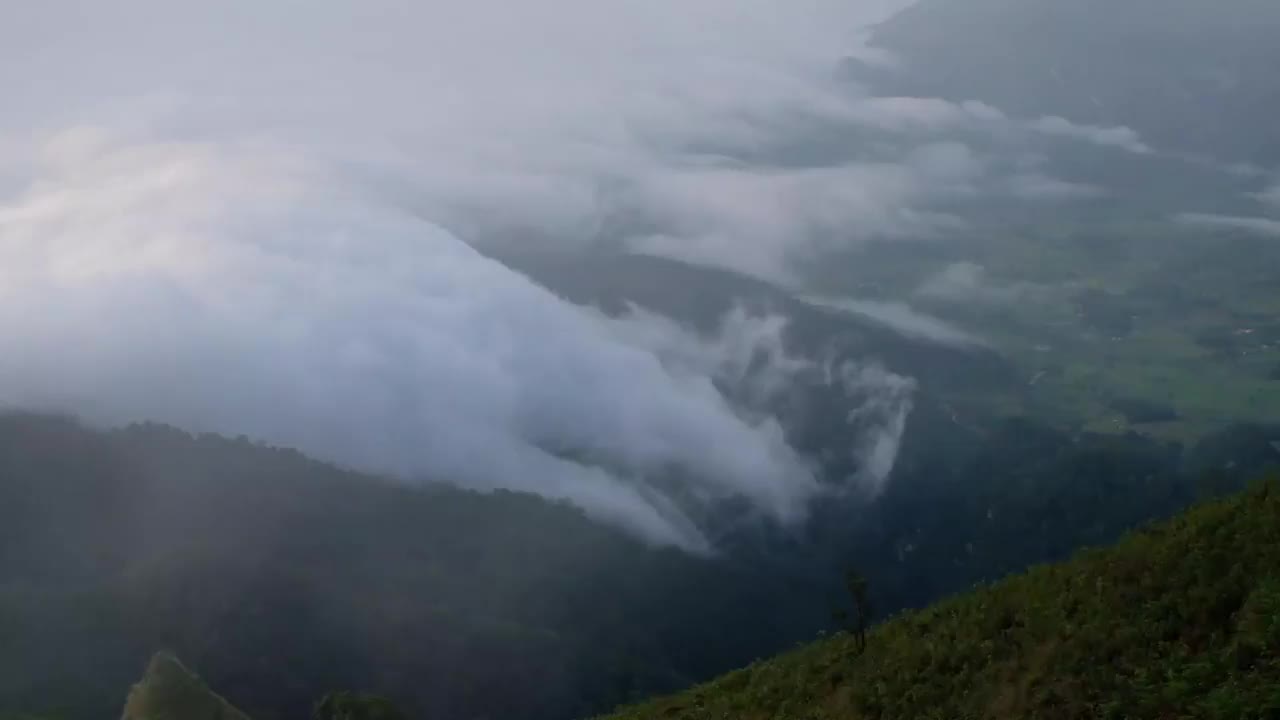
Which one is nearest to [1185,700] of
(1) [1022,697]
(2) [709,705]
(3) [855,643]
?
(1) [1022,697]

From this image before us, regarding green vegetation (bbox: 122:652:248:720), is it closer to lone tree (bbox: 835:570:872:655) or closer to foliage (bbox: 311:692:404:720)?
foliage (bbox: 311:692:404:720)

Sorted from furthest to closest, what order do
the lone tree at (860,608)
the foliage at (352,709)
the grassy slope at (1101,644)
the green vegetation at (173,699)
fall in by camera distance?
the green vegetation at (173,699) → the foliage at (352,709) → the lone tree at (860,608) → the grassy slope at (1101,644)

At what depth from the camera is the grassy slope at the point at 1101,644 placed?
25.4 metres

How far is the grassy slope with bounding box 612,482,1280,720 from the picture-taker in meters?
25.4

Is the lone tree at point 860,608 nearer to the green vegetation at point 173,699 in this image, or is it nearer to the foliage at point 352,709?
the foliage at point 352,709

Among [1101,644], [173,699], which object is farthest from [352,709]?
[1101,644]

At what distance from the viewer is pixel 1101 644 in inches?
1153

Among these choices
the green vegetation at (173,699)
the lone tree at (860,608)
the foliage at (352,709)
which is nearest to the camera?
the lone tree at (860,608)

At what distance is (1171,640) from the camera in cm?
2819

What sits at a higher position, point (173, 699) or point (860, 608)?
point (860, 608)

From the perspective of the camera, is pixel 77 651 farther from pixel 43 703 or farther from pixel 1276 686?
pixel 1276 686

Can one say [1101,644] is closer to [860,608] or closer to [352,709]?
[860,608]

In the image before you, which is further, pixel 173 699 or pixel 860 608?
pixel 173 699

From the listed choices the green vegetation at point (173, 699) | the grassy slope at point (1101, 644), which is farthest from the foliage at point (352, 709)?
the grassy slope at point (1101, 644)
